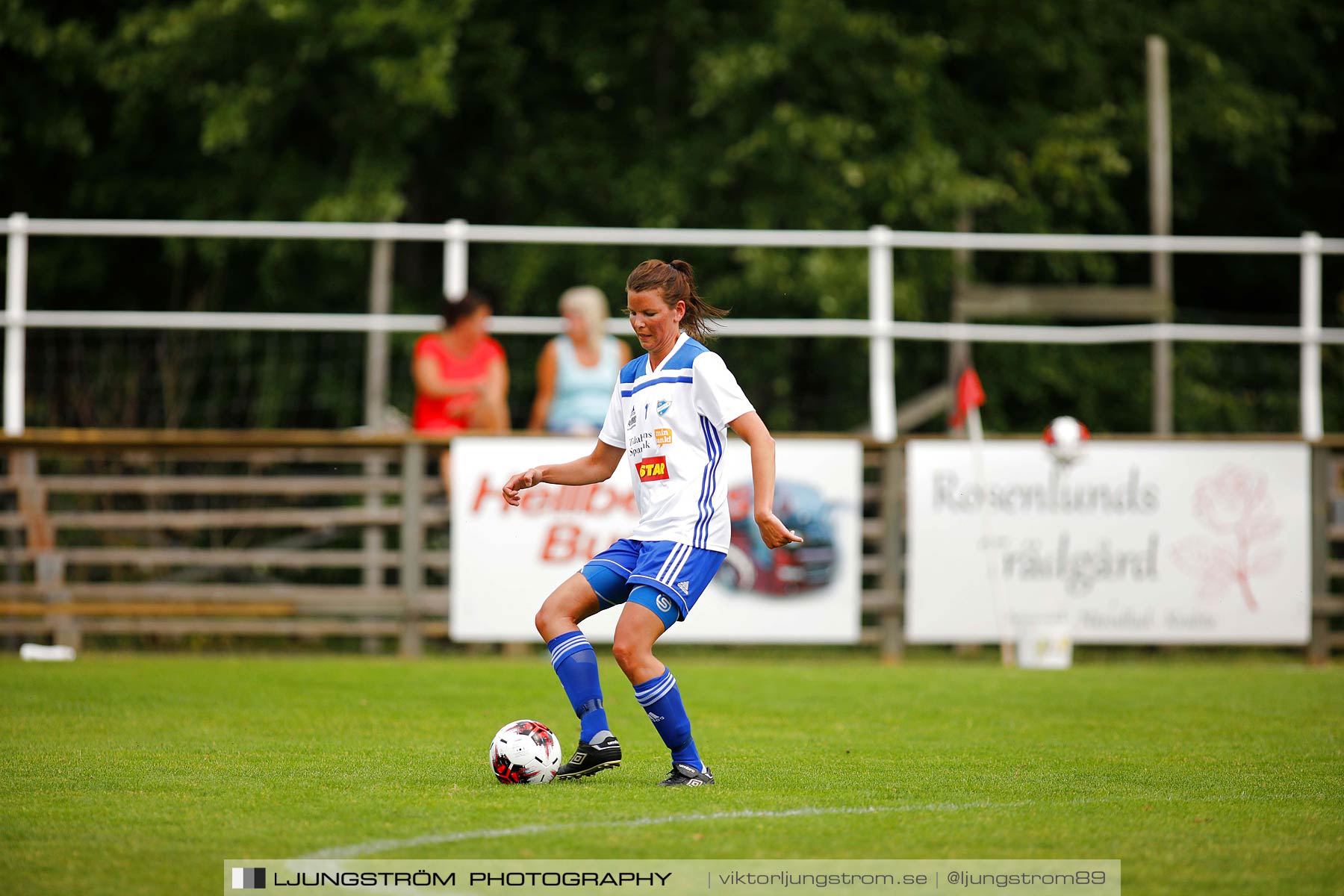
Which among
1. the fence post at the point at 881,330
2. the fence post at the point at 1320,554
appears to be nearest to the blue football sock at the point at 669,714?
the fence post at the point at 881,330

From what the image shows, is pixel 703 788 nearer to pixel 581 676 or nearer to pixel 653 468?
pixel 581 676

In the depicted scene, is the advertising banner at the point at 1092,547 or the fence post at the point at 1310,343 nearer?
the advertising banner at the point at 1092,547

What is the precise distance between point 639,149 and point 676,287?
453 inches

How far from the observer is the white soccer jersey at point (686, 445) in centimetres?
560

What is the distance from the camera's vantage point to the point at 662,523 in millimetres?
5633

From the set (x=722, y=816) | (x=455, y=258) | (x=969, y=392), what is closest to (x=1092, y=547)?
(x=969, y=392)

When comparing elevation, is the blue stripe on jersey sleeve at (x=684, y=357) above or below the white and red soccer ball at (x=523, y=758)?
above

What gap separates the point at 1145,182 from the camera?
18.6m

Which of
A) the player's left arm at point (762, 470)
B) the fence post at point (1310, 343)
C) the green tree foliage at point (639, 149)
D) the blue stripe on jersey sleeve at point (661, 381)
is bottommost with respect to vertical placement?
the player's left arm at point (762, 470)

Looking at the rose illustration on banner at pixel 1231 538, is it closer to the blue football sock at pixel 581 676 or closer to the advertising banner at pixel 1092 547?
the advertising banner at pixel 1092 547

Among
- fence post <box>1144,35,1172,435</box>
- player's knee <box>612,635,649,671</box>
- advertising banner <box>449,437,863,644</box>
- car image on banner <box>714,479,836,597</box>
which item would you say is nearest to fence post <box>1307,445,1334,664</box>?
fence post <box>1144,35,1172,435</box>

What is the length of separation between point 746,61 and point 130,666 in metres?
8.40

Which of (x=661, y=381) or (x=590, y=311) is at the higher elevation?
(x=590, y=311)

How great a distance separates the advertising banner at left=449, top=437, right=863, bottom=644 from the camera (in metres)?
11.4
